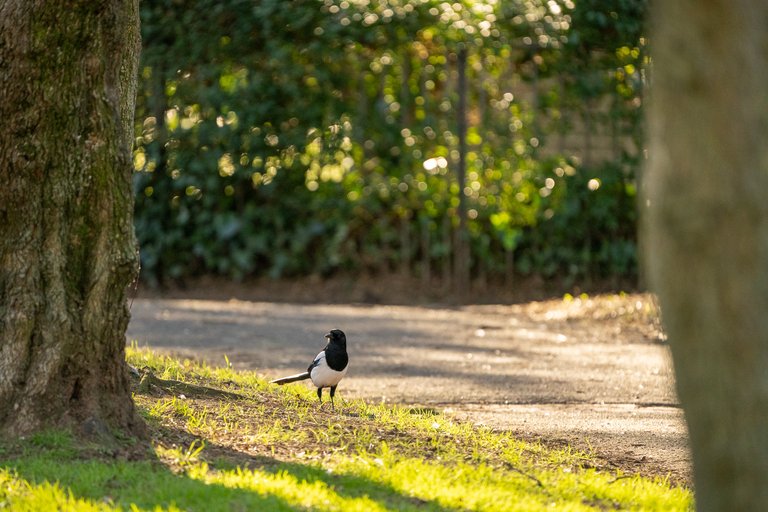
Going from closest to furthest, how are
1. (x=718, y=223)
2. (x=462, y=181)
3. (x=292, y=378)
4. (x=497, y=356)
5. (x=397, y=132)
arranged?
1. (x=718, y=223)
2. (x=292, y=378)
3. (x=497, y=356)
4. (x=462, y=181)
5. (x=397, y=132)

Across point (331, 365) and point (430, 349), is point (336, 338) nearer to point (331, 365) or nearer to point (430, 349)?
point (331, 365)

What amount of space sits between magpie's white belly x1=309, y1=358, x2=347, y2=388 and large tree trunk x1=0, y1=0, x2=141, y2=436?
66.9 inches

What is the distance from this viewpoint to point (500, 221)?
11883mm

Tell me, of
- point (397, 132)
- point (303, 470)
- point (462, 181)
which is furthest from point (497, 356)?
point (303, 470)

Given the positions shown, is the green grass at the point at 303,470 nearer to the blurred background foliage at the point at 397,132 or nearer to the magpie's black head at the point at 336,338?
the magpie's black head at the point at 336,338

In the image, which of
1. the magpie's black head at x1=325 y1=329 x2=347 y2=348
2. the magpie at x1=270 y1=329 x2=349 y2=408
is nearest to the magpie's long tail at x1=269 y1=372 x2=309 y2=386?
the magpie at x1=270 y1=329 x2=349 y2=408

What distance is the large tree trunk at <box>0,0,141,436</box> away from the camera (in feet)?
15.3

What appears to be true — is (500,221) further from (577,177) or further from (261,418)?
(261,418)

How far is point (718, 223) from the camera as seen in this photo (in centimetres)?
277

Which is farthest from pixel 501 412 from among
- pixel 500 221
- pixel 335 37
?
pixel 335 37

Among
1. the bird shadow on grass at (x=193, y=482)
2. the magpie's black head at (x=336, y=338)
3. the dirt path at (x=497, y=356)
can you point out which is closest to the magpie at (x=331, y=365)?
the magpie's black head at (x=336, y=338)

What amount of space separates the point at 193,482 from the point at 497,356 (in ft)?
15.1

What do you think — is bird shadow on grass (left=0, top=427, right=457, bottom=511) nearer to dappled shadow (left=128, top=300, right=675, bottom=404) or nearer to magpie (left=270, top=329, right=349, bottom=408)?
magpie (left=270, top=329, right=349, bottom=408)

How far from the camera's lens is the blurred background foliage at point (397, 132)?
11.8 m
